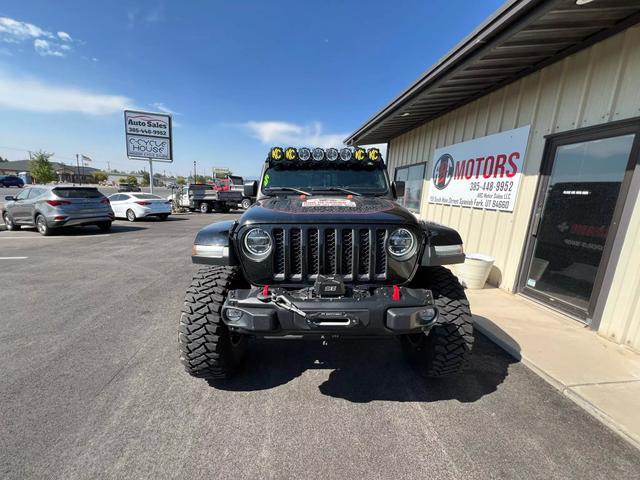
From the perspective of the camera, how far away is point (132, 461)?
5.30 feet

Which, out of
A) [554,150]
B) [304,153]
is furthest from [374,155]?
[554,150]

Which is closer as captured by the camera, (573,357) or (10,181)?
(573,357)

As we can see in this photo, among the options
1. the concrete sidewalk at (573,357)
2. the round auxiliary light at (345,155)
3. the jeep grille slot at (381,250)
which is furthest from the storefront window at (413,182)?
the jeep grille slot at (381,250)

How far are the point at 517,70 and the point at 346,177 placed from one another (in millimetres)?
3348

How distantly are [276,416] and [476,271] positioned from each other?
12.5 feet

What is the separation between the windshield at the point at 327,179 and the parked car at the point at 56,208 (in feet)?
29.1

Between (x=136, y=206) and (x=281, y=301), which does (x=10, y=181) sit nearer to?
(x=136, y=206)

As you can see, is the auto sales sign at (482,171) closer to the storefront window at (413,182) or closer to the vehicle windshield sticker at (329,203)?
the storefront window at (413,182)

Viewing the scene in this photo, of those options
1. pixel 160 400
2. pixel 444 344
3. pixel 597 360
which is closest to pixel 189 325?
pixel 160 400

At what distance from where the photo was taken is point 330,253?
201cm

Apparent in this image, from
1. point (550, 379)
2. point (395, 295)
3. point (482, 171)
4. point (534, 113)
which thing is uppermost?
point (534, 113)

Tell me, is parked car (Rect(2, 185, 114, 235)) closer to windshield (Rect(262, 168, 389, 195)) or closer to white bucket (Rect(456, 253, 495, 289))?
windshield (Rect(262, 168, 389, 195))

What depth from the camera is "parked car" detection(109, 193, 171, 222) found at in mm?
12750

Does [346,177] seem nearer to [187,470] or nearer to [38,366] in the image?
[187,470]
